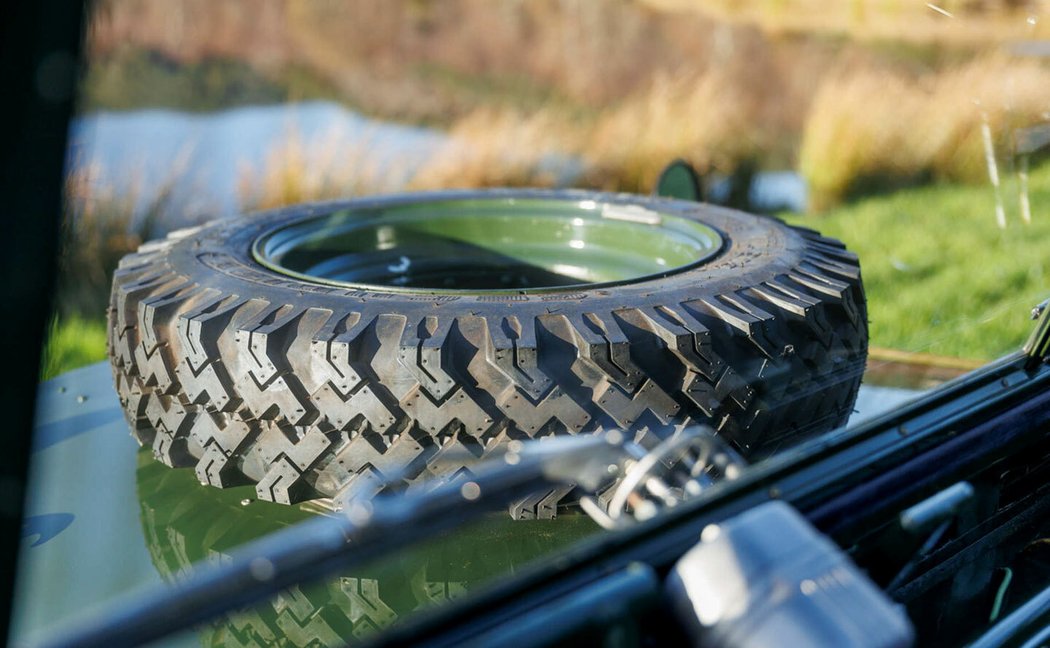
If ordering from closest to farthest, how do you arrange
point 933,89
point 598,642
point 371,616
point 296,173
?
point 598,642, point 371,616, point 933,89, point 296,173

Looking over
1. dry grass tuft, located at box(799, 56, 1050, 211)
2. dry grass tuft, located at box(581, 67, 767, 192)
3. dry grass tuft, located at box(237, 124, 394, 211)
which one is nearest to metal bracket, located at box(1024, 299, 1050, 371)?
dry grass tuft, located at box(799, 56, 1050, 211)

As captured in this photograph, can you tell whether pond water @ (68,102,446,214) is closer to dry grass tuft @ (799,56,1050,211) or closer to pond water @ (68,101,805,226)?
pond water @ (68,101,805,226)

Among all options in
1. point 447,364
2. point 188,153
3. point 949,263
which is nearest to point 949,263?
point 949,263

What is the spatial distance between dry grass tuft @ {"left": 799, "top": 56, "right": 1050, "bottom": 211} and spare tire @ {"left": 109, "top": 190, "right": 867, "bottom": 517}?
0.62 m

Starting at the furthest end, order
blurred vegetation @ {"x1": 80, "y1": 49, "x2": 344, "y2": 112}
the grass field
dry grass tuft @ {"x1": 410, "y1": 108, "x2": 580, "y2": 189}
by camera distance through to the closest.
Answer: dry grass tuft @ {"x1": 410, "y1": 108, "x2": 580, "y2": 189} < the grass field < blurred vegetation @ {"x1": 80, "y1": 49, "x2": 344, "y2": 112}

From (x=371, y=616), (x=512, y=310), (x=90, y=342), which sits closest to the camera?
(x=371, y=616)

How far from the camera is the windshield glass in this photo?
3.63ft

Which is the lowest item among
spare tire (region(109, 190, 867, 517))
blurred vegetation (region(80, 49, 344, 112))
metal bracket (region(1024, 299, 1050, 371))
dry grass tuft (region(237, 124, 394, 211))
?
dry grass tuft (region(237, 124, 394, 211))

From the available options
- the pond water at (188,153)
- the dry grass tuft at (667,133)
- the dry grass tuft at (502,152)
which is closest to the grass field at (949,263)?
the pond water at (188,153)

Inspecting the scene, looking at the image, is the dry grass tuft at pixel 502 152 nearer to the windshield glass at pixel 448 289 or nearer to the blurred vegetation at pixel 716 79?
the blurred vegetation at pixel 716 79

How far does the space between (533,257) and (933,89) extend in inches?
50.1

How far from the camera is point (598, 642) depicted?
3.25 ft

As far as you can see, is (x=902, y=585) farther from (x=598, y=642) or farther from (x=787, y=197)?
(x=787, y=197)

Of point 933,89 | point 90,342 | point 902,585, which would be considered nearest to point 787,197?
point 933,89
